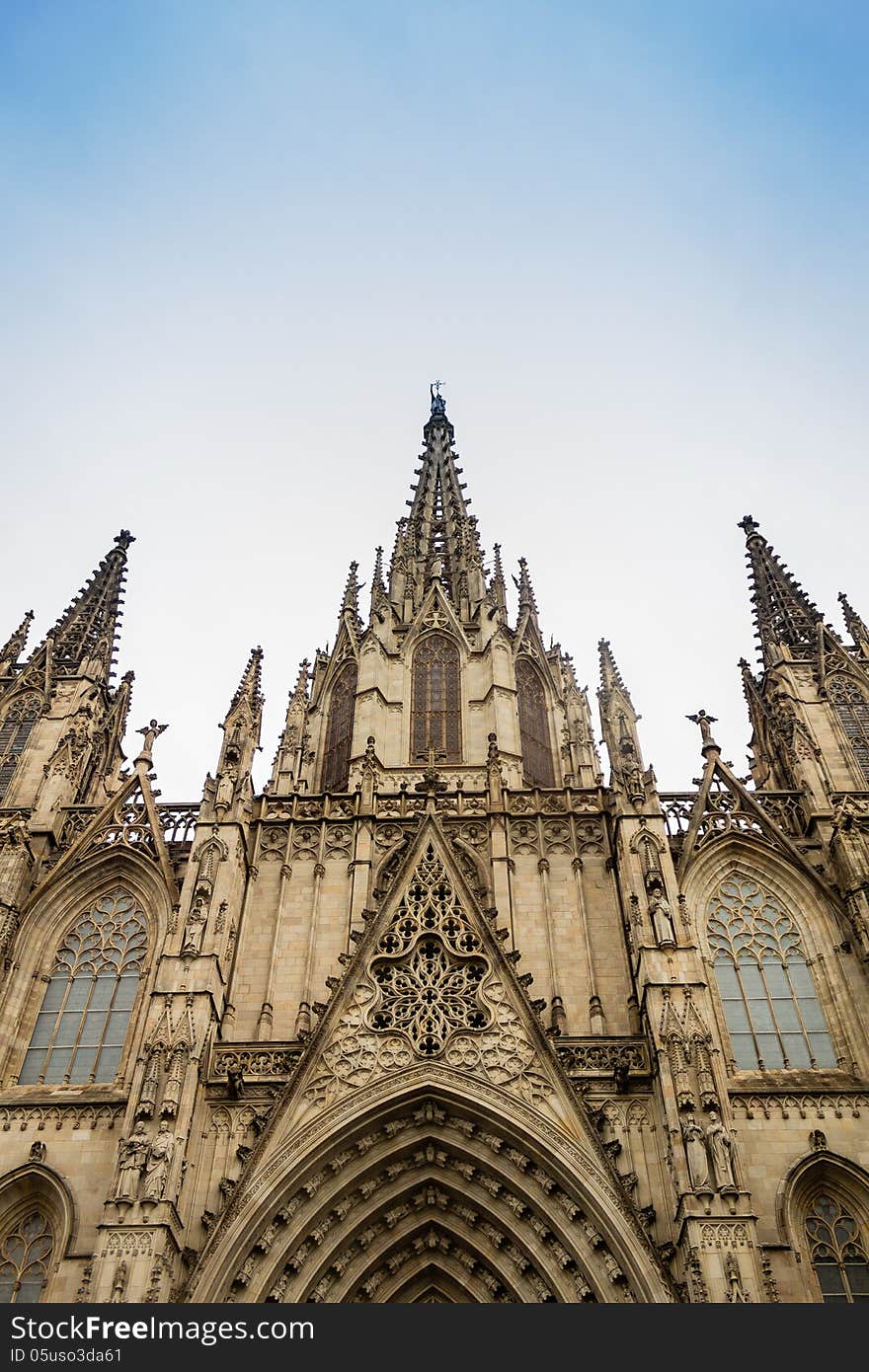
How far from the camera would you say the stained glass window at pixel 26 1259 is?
1892 centimetres

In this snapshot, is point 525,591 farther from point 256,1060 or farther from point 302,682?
point 256,1060

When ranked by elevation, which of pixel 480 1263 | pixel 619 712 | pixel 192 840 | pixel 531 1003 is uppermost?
pixel 619 712

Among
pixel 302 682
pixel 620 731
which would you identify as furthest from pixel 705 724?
pixel 302 682

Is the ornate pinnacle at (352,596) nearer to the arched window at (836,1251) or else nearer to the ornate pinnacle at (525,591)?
the ornate pinnacle at (525,591)

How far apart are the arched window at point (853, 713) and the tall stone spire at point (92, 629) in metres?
19.7

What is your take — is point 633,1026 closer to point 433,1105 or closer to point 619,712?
point 433,1105

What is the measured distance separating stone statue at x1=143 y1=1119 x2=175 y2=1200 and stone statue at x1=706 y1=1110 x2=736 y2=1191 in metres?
8.74

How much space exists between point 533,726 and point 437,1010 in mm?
12186

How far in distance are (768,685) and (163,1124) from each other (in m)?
19.5

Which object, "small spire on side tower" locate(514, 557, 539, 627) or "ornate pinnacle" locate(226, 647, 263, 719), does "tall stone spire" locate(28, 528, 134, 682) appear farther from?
"small spire on side tower" locate(514, 557, 539, 627)

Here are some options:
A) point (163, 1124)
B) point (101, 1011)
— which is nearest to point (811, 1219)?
point (163, 1124)

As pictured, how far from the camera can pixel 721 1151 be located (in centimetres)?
1795

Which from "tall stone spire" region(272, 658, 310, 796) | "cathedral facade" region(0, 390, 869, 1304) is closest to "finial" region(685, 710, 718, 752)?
"cathedral facade" region(0, 390, 869, 1304)

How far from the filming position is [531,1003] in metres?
20.8
